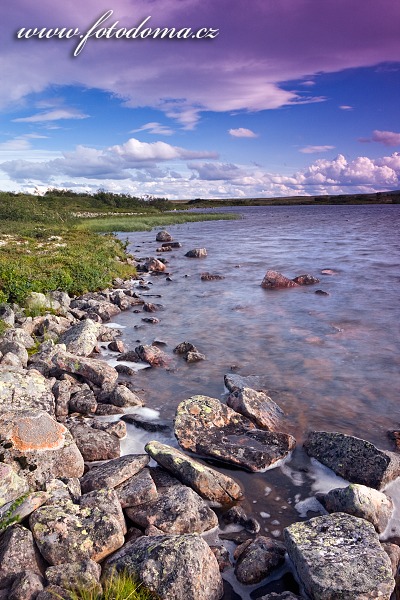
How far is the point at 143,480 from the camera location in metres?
7.51

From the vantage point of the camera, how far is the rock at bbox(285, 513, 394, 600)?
5.28m

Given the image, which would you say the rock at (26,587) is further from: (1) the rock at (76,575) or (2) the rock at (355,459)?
(2) the rock at (355,459)

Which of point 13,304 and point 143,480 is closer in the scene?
point 143,480

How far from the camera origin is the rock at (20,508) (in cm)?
610

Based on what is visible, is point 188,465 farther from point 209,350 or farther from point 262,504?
point 209,350

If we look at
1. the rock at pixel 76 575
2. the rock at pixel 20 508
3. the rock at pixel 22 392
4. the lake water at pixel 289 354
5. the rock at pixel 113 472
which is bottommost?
the lake water at pixel 289 354

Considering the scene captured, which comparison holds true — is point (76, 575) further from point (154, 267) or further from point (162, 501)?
point (154, 267)

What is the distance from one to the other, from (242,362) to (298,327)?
530 cm

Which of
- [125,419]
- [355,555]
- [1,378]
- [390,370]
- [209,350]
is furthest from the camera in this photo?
[209,350]

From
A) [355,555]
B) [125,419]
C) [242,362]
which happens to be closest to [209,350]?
[242,362]

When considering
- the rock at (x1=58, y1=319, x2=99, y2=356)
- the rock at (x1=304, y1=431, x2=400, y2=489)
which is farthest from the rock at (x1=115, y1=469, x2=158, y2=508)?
the rock at (x1=58, y1=319, x2=99, y2=356)

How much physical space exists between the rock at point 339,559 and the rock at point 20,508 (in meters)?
3.46

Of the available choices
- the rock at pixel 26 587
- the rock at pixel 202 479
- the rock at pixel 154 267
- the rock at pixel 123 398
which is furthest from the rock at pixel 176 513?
the rock at pixel 154 267

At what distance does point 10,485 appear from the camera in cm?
659
